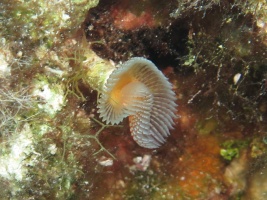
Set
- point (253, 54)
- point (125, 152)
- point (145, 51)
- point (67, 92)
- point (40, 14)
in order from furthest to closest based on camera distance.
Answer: point (125, 152) < point (145, 51) < point (253, 54) < point (67, 92) < point (40, 14)

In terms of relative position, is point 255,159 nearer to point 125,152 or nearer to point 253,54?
point 253,54

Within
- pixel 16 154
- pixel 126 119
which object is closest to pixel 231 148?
pixel 126 119

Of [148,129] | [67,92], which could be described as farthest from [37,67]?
[148,129]

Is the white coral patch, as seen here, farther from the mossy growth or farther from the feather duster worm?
the mossy growth

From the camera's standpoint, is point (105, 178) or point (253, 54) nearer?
point (253, 54)

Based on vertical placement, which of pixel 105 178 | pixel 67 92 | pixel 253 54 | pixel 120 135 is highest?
pixel 253 54

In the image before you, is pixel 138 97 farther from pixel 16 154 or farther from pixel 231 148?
pixel 231 148

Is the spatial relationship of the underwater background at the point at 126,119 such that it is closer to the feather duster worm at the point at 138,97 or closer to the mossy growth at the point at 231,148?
the mossy growth at the point at 231,148
